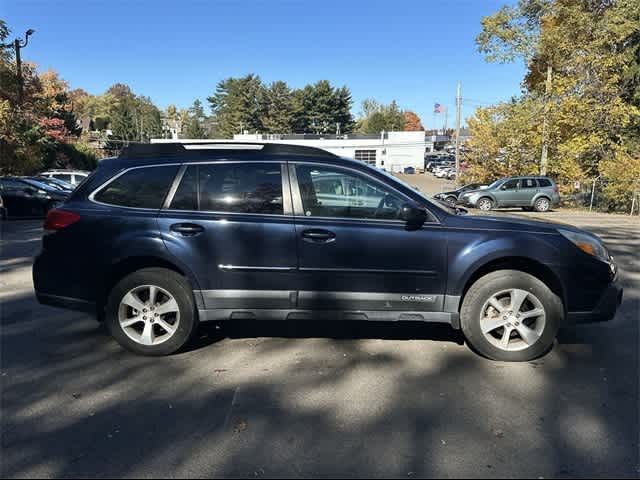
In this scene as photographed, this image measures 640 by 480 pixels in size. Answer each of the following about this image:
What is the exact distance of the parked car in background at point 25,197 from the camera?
16.4 meters

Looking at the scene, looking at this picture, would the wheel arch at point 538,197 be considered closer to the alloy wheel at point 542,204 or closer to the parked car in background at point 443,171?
the alloy wheel at point 542,204

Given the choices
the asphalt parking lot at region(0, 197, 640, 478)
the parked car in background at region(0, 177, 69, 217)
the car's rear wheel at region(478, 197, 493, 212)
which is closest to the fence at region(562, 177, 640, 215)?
the car's rear wheel at region(478, 197, 493, 212)

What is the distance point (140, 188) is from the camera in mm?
4312

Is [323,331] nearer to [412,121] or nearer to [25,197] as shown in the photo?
[25,197]

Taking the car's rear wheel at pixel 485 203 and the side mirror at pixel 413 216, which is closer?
the side mirror at pixel 413 216

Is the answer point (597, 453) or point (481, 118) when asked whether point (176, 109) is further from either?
point (597, 453)

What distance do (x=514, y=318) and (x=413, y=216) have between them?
47.2 inches

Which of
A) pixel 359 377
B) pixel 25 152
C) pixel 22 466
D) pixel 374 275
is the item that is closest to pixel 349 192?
pixel 374 275

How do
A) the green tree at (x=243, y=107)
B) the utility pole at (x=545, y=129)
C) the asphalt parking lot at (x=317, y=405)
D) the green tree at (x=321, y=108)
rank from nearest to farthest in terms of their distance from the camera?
the asphalt parking lot at (x=317, y=405)
the utility pole at (x=545, y=129)
the green tree at (x=321, y=108)
the green tree at (x=243, y=107)

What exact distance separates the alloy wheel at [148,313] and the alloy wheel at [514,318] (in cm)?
263

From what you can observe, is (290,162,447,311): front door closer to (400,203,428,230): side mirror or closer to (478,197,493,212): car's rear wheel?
(400,203,428,230): side mirror

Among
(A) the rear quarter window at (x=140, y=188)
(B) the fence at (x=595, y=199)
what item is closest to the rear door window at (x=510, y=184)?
(B) the fence at (x=595, y=199)

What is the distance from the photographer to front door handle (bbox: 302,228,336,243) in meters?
4.06

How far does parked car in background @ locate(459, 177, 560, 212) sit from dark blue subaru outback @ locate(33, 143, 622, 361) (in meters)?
18.9
